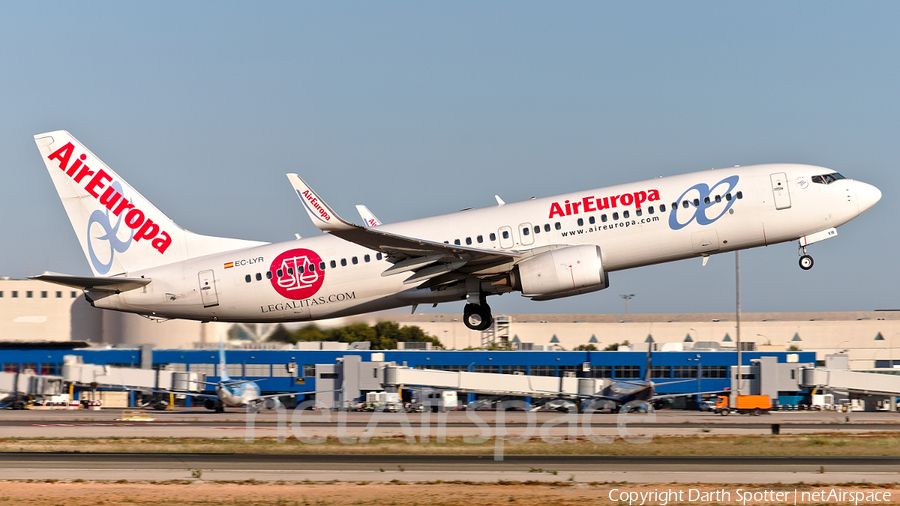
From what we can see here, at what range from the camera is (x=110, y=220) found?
40719 millimetres

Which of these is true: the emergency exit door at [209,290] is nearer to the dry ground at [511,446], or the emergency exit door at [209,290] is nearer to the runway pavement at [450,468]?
the dry ground at [511,446]

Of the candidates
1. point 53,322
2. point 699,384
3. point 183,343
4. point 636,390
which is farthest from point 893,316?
point 53,322

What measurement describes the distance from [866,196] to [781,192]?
3362 millimetres

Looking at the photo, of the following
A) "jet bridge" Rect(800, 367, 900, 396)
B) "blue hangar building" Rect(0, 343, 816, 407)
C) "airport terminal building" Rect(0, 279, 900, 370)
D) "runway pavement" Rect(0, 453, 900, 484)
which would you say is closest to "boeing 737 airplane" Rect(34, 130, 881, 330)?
"runway pavement" Rect(0, 453, 900, 484)

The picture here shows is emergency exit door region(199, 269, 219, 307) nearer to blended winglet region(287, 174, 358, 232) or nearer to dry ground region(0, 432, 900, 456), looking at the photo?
dry ground region(0, 432, 900, 456)

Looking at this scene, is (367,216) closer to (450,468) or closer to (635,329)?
(450,468)

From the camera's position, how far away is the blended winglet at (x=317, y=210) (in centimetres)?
3177

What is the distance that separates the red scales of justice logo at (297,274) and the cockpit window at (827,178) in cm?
1904

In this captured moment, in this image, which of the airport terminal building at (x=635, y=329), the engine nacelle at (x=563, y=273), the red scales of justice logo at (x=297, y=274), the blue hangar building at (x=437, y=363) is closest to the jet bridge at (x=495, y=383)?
the blue hangar building at (x=437, y=363)

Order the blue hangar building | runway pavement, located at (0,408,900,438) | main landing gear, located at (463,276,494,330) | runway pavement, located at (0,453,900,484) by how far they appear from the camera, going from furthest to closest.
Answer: the blue hangar building → runway pavement, located at (0,408,900,438) → main landing gear, located at (463,276,494,330) → runway pavement, located at (0,453,900,484)

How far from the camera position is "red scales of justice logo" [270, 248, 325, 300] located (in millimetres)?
37125

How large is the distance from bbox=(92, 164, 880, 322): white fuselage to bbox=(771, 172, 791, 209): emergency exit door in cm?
4

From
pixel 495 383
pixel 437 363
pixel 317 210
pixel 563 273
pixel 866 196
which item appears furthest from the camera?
pixel 437 363

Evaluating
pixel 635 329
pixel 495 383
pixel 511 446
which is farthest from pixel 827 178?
pixel 635 329
